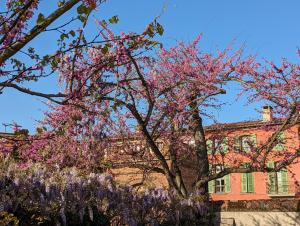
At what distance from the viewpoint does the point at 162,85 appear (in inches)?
641

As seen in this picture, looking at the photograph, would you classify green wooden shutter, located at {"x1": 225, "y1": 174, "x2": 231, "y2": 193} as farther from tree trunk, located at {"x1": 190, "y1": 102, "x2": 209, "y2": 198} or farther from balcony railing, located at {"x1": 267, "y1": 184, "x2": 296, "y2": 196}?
tree trunk, located at {"x1": 190, "y1": 102, "x2": 209, "y2": 198}

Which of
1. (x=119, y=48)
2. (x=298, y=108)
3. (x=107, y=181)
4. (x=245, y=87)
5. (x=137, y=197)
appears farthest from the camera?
(x=245, y=87)

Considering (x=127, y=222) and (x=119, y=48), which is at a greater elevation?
(x=119, y=48)

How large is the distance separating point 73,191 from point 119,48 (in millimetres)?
3048

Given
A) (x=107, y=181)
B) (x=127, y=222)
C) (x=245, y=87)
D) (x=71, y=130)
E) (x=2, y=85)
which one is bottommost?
(x=127, y=222)

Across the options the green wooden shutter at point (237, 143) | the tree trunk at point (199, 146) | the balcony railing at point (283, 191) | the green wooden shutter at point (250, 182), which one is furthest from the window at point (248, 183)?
the tree trunk at point (199, 146)

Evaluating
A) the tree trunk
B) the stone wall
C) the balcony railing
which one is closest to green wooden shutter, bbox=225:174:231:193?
the balcony railing

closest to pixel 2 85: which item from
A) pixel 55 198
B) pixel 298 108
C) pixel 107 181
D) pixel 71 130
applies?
pixel 55 198

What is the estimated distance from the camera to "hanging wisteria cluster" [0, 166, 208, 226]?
8523mm

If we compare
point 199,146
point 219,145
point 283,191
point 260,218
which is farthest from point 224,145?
point 283,191

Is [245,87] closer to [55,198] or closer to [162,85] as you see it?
[162,85]

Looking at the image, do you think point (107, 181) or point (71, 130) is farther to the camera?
point (71, 130)

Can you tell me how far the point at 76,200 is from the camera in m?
9.38

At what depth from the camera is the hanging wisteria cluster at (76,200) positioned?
8523 mm
